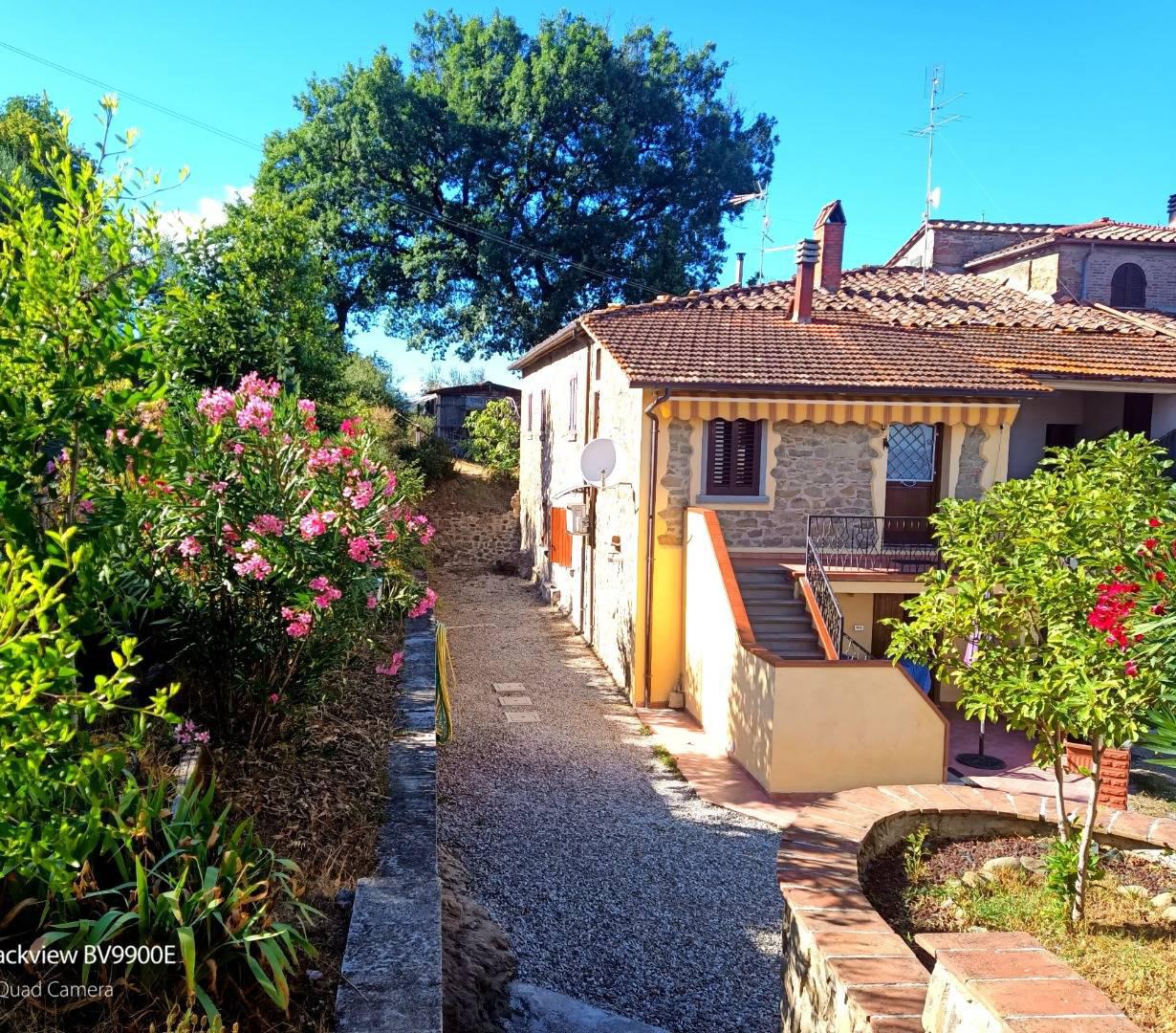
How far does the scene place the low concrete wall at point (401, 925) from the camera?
15.1ft

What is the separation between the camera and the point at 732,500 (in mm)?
17594

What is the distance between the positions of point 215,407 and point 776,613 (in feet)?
37.8

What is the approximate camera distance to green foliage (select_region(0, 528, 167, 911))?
3256 millimetres

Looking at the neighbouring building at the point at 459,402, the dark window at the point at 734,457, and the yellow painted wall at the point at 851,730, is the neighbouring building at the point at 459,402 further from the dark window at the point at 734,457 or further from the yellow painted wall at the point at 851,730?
the yellow painted wall at the point at 851,730

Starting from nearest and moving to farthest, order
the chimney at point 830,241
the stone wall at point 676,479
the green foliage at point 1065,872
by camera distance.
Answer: the green foliage at point 1065,872
the stone wall at point 676,479
the chimney at point 830,241

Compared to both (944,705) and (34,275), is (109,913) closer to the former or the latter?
(34,275)

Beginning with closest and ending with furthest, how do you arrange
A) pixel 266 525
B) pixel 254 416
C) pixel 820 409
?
pixel 266 525
pixel 254 416
pixel 820 409

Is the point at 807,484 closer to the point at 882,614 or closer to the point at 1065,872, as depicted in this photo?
the point at 882,614

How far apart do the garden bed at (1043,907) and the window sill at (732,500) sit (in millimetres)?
10581

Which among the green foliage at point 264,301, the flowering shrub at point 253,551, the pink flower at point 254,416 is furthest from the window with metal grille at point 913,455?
the pink flower at point 254,416

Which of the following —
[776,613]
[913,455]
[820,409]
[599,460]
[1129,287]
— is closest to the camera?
[776,613]

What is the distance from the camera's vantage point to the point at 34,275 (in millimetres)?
4336

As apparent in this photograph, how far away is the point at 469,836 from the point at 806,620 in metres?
7.81

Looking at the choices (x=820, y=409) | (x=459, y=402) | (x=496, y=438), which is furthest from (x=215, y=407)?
(x=459, y=402)
